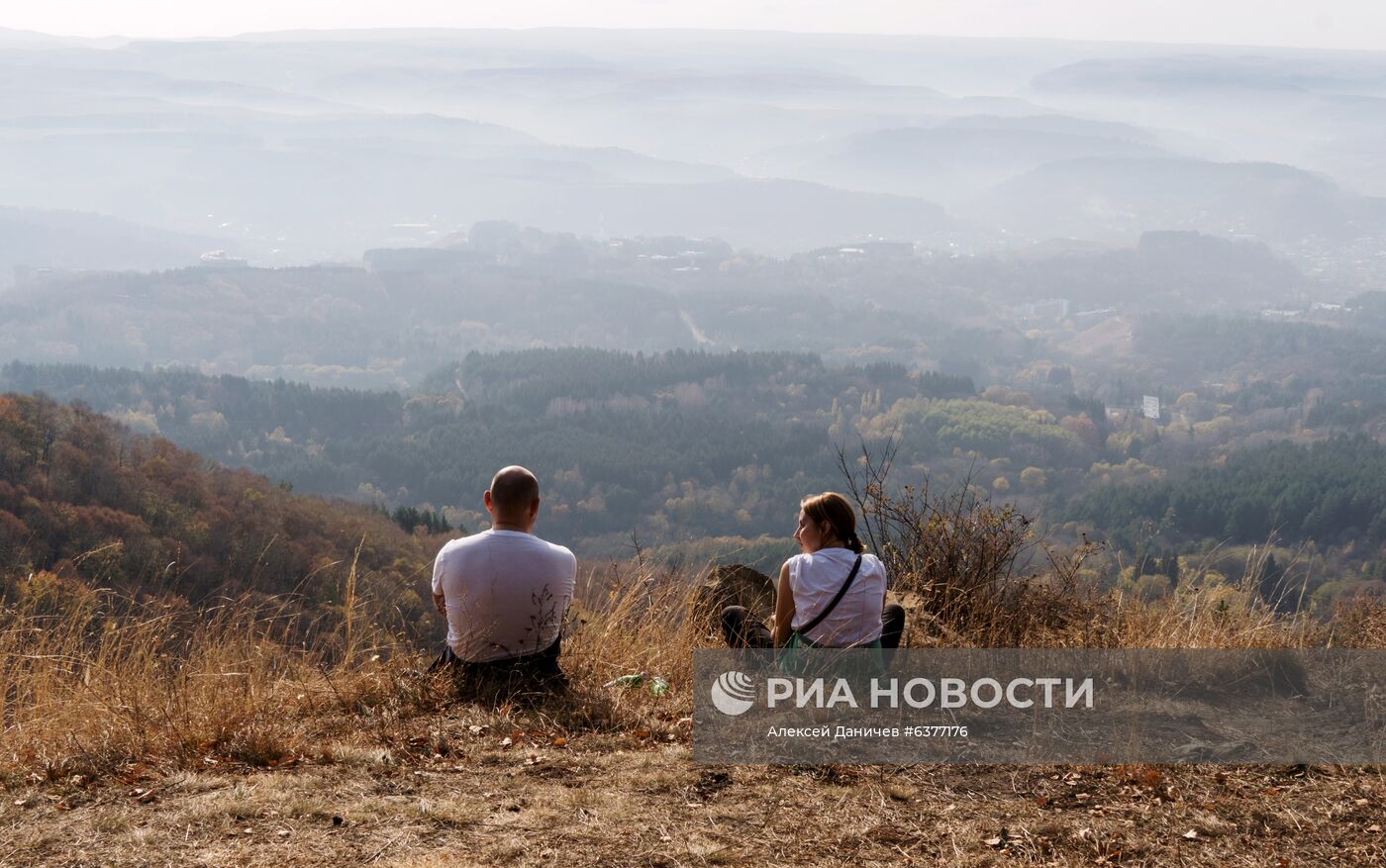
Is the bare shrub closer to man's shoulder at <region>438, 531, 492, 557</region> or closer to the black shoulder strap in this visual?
the black shoulder strap

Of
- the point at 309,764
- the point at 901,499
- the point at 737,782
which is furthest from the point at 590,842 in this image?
the point at 901,499

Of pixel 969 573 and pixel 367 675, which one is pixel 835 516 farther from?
pixel 367 675

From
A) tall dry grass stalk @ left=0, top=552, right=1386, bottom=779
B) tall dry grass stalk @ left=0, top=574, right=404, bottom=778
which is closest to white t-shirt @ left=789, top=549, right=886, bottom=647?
tall dry grass stalk @ left=0, top=552, right=1386, bottom=779

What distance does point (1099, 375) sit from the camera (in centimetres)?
16975

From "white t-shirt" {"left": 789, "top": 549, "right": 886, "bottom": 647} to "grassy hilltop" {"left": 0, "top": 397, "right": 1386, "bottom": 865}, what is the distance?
0.72 m

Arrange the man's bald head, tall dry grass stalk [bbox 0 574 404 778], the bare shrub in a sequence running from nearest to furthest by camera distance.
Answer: tall dry grass stalk [bbox 0 574 404 778]
the man's bald head
the bare shrub

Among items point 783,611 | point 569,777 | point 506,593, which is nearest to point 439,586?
point 506,593

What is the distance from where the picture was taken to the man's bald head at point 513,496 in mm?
4934

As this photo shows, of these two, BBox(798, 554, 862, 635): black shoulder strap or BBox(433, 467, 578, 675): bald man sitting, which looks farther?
BBox(433, 467, 578, 675): bald man sitting

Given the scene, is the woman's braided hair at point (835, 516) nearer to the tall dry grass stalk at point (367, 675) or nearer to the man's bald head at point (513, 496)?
the tall dry grass stalk at point (367, 675)

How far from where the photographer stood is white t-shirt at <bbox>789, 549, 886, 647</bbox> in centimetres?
477

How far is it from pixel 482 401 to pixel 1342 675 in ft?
388

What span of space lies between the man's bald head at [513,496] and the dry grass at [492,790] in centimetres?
78

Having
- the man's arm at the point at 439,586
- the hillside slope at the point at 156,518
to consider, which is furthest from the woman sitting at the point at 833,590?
the hillside slope at the point at 156,518
